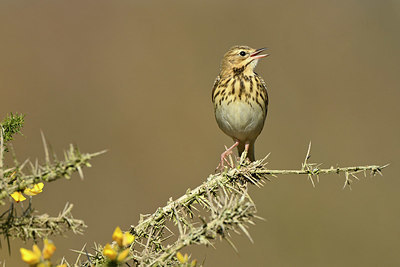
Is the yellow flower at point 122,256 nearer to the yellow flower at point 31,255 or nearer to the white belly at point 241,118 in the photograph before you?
the yellow flower at point 31,255

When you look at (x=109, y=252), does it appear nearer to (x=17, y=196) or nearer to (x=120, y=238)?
(x=120, y=238)

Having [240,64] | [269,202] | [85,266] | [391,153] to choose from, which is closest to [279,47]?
[391,153]

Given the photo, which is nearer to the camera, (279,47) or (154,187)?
(154,187)

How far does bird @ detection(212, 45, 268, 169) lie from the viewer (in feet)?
14.4

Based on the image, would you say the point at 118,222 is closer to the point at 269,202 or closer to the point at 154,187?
the point at 154,187

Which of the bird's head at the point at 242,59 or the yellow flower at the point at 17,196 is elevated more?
the bird's head at the point at 242,59

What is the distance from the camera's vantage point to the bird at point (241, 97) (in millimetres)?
4402

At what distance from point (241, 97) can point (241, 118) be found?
177 millimetres

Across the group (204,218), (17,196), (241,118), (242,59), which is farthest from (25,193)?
(242,59)

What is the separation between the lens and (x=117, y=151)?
Answer: 30.3 ft

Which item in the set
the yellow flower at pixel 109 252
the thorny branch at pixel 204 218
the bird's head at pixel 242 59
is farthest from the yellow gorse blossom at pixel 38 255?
the bird's head at pixel 242 59

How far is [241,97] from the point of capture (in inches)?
174

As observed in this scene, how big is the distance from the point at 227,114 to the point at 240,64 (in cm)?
47

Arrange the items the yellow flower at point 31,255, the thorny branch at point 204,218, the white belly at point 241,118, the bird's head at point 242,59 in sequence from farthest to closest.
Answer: the bird's head at point 242,59, the white belly at point 241,118, the thorny branch at point 204,218, the yellow flower at point 31,255
